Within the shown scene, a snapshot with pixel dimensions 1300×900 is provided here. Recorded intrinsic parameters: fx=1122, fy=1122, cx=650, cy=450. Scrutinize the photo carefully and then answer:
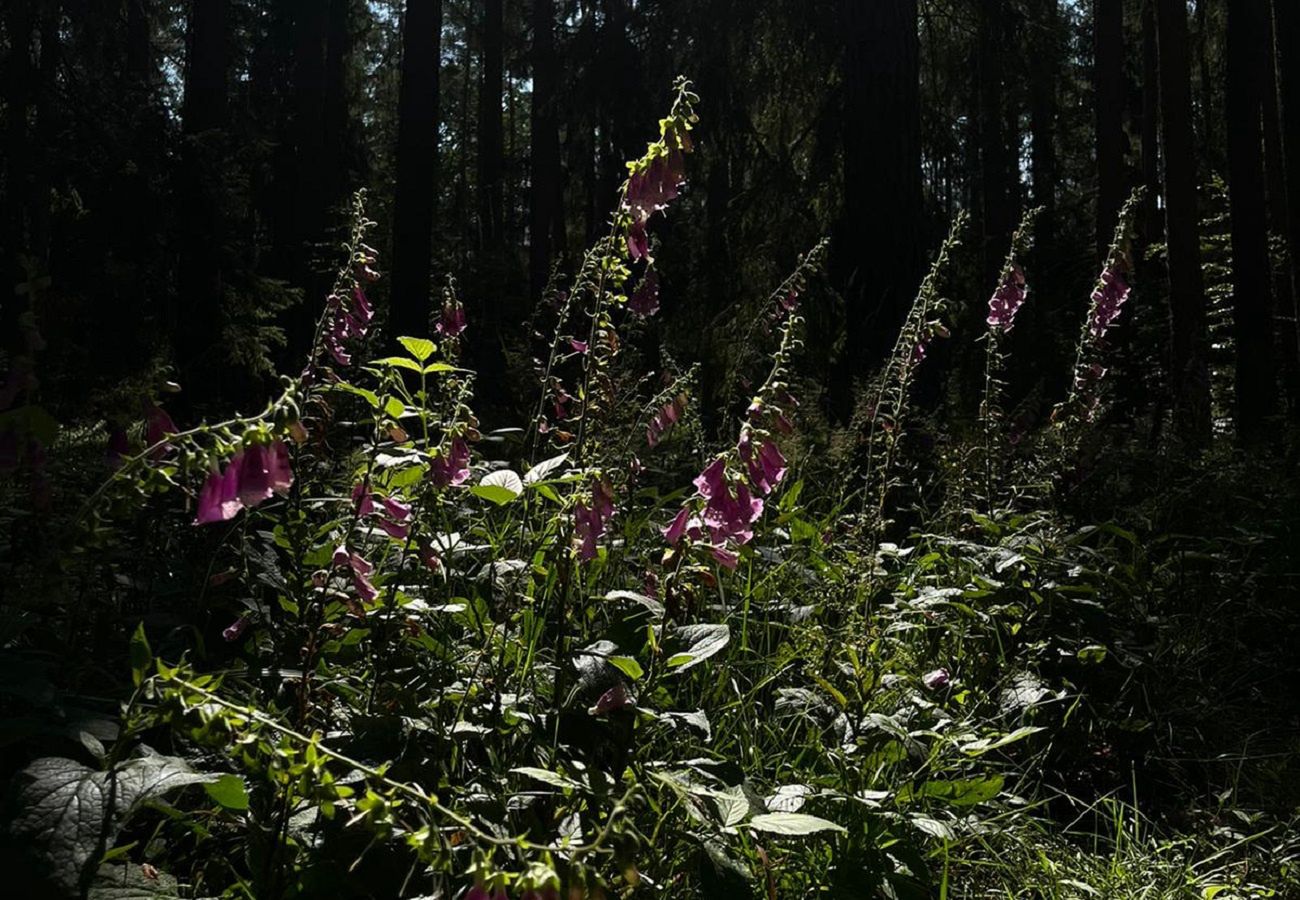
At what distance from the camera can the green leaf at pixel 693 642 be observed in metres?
1.97

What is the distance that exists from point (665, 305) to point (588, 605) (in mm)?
6490

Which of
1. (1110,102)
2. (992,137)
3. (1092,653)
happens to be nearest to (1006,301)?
(1092,653)

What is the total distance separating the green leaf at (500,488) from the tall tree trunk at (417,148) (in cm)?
805

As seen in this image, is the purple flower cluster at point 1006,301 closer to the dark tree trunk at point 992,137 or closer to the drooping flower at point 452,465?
the drooping flower at point 452,465

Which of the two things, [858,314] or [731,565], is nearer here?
[731,565]

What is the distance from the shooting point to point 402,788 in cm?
115

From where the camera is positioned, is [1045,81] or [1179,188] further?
[1045,81]

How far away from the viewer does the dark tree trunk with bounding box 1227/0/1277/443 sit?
941 cm

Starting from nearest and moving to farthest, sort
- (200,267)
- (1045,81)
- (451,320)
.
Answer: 1. (451,320)
2. (200,267)
3. (1045,81)

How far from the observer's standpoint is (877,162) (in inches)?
263

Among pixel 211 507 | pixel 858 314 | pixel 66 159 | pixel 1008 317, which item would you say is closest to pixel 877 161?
pixel 858 314

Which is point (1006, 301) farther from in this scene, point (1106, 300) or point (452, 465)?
point (452, 465)

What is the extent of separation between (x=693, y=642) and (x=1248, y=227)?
30.9 ft

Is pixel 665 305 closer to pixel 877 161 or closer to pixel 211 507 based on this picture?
pixel 877 161
